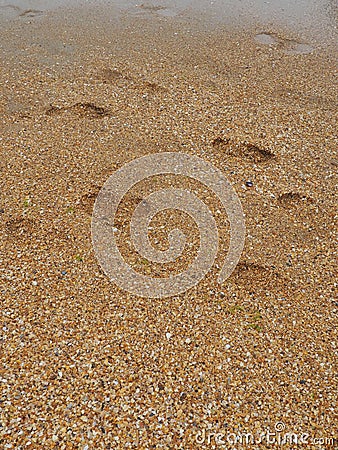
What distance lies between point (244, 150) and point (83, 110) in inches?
71.9

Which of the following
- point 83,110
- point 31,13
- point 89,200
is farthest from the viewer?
point 31,13

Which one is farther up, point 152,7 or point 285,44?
point 152,7

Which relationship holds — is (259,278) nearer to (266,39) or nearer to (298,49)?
(298,49)

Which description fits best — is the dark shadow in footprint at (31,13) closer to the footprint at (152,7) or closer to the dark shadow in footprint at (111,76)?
the footprint at (152,7)

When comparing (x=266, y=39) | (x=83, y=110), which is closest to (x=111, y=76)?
(x=83, y=110)

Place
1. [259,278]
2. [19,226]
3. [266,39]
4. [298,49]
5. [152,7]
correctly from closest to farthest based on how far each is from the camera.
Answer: [259,278] → [19,226] → [298,49] → [266,39] → [152,7]

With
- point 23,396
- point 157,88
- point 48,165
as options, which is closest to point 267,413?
point 23,396

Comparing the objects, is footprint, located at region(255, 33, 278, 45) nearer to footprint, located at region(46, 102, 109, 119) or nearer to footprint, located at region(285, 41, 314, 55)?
footprint, located at region(285, 41, 314, 55)

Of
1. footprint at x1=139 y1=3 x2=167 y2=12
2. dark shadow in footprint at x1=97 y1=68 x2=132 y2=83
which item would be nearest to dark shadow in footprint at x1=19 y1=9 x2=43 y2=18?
footprint at x1=139 y1=3 x2=167 y2=12

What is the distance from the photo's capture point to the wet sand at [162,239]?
2.42 m

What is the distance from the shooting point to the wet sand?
2420 mm
